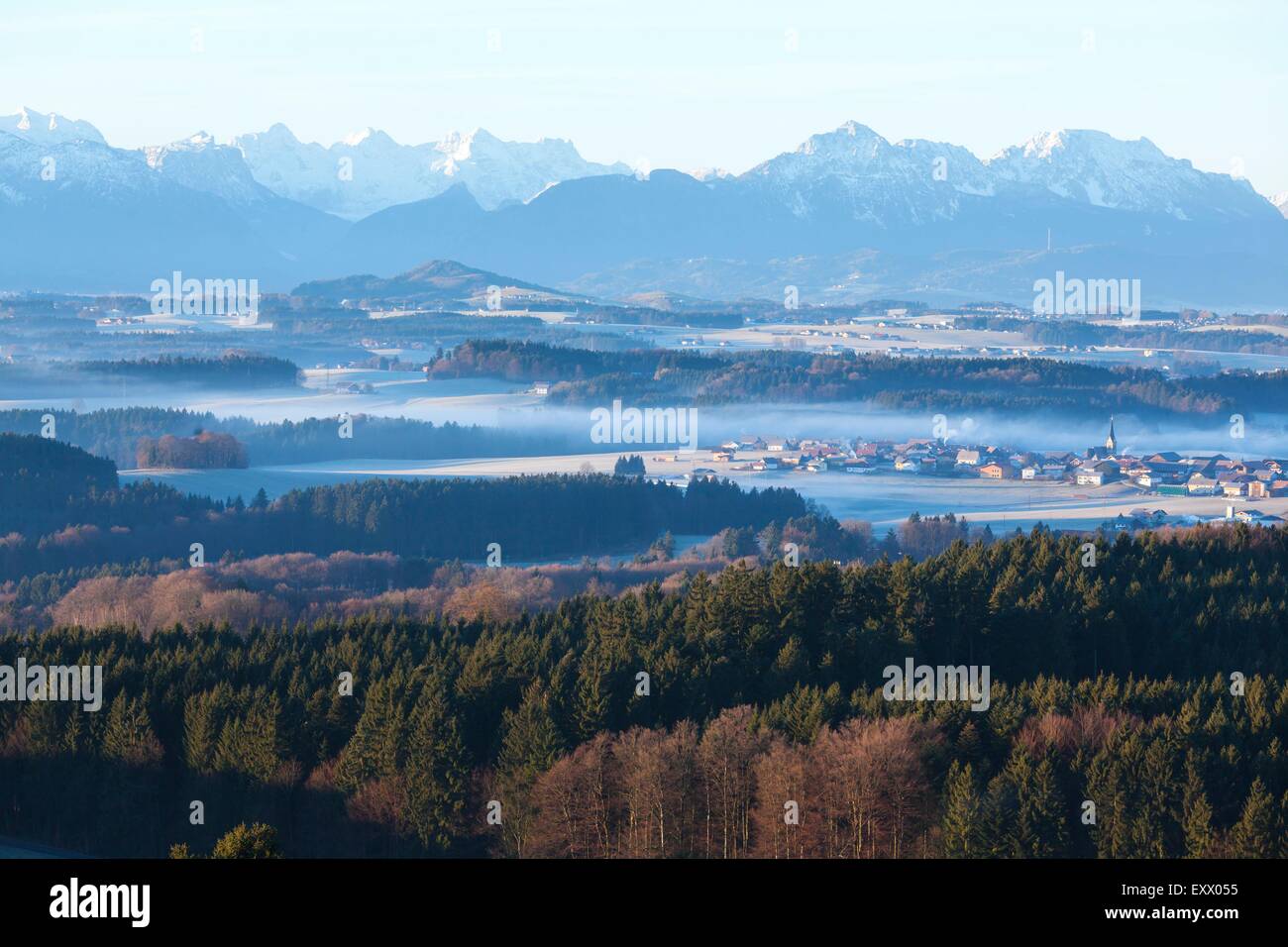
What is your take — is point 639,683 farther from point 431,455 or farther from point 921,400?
point 921,400

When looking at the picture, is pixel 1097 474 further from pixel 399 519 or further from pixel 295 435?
pixel 295 435

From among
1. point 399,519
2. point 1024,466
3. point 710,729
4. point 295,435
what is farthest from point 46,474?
point 710,729

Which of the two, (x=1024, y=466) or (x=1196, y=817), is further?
(x=1024, y=466)

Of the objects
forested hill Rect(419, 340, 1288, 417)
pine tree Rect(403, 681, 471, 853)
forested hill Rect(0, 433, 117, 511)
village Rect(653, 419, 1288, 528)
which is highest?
forested hill Rect(419, 340, 1288, 417)

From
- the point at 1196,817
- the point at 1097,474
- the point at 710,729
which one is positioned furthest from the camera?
the point at 1097,474

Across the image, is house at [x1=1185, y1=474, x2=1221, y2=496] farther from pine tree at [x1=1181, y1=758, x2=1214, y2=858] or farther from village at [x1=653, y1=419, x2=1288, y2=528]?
pine tree at [x1=1181, y1=758, x2=1214, y2=858]

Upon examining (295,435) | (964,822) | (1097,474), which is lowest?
(964,822)

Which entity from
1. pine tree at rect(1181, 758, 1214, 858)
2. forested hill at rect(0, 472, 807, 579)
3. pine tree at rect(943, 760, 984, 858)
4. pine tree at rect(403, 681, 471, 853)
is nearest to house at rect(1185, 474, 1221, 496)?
forested hill at rect(0, 472, 807, 579)
